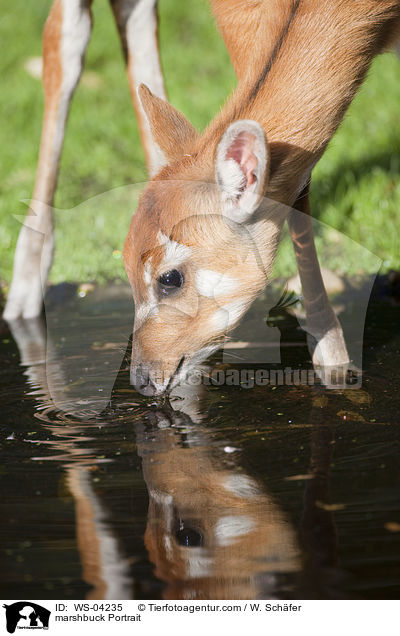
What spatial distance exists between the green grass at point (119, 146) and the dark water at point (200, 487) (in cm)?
193

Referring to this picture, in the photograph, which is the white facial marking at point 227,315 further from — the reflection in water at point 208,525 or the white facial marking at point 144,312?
the reflection in water at point 208,525

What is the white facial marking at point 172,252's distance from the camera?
4426 millimetres

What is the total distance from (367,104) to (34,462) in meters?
7.34

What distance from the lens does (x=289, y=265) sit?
283 inches

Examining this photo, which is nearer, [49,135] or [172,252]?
[172,252]

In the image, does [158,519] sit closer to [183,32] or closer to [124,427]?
[124,427]

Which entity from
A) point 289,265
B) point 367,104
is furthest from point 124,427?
point 367,104

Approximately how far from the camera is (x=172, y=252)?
446 centimetres

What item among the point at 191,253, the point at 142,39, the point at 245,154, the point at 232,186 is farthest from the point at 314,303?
the point at 142,39

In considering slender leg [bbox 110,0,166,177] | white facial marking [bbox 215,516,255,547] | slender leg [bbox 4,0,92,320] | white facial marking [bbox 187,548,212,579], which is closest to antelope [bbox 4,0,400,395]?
white facial marking [bbox 215,516,255,547]

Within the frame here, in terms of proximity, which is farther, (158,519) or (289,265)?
(289,265)

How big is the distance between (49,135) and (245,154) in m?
2.88

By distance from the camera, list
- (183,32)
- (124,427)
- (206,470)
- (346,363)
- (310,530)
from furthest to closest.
Result: (183,32)
(346,363)
(124,427)
(206,470)
(310,530)
